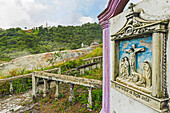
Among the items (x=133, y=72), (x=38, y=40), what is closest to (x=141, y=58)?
(x=133, y=72)

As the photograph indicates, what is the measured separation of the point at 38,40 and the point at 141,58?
28.7m

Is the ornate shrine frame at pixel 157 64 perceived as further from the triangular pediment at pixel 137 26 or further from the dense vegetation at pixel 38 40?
the dense vegetation at pixel 38 40

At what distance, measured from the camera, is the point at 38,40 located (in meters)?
26.4

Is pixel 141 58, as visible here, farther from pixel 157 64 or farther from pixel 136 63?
pixel 157 64

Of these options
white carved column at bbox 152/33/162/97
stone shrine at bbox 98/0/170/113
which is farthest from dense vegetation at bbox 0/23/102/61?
white carved column at bbox 152/33/162/97

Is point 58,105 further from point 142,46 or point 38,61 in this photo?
point 38,61

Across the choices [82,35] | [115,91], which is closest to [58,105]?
[115,91]

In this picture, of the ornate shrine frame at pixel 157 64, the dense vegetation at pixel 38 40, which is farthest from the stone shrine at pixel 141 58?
the dense vegetation at pixel 38 40

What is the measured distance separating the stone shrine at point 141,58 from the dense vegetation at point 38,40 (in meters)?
20.1

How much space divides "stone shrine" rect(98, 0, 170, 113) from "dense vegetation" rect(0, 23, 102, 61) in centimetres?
2010

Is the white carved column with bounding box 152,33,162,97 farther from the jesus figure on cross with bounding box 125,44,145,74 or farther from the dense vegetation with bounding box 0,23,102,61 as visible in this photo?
the dense vegetation with bounding box 0,23,102,61

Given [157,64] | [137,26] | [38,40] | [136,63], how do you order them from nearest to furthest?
[157,64], [137,26], [136,63], [38,40]

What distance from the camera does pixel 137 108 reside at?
1.60m

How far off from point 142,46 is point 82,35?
3461 centimetres
